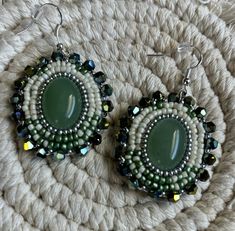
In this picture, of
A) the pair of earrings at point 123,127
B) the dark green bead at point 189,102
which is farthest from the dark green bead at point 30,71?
the dark green bead at point 189,102

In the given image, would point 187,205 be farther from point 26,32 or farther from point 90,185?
point 26,32

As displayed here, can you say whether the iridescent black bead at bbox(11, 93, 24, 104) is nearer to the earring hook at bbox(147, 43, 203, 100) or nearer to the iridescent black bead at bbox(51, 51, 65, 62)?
the iridescent black bead at bbox(51, 51, 65, 62)

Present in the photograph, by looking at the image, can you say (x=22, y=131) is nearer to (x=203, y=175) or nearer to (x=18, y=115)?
(x=18, y=115)

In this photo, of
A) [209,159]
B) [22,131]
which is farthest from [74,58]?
[209,159]

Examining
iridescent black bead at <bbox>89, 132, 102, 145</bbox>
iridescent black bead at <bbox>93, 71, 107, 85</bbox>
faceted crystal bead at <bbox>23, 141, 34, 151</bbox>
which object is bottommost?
faceted crystal bead at <bbox>23, 141, 34, 151</bbox>

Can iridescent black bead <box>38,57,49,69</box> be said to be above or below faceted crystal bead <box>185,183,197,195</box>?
above

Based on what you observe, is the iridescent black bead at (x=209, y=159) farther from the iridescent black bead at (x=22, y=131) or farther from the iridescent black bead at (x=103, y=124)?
the iridescent black bead at (x=22, y=131)

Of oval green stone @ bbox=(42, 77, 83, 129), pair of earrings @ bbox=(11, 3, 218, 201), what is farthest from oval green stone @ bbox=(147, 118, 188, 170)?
oval green stone @ bbox=(42, 77, 83, 129)

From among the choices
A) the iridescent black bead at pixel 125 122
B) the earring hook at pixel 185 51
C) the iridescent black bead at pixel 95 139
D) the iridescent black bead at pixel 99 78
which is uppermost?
the earring hook at pixel 185 51
